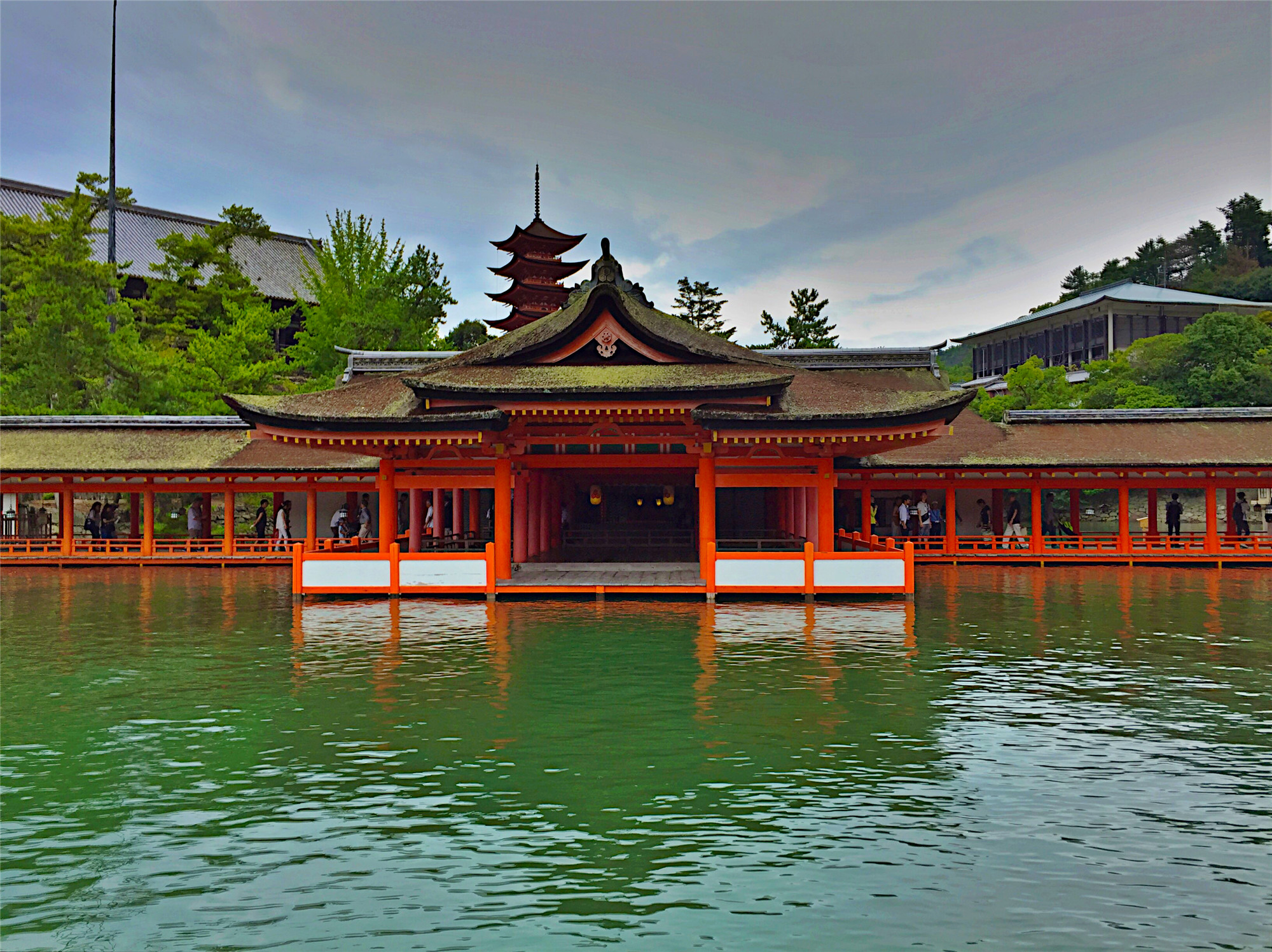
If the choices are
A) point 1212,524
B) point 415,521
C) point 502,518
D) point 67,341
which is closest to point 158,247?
point 67,341

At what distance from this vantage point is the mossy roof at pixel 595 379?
22047mm

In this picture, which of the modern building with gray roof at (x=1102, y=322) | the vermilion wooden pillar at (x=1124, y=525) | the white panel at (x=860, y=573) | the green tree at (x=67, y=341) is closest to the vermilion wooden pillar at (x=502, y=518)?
the white panel at (x=860, y=573)

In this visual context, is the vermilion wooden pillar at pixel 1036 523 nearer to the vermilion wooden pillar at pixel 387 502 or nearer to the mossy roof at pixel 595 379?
the mossy roof at pixel 595 379

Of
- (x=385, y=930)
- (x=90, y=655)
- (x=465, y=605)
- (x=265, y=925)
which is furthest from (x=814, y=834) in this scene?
(x=465, y=605)

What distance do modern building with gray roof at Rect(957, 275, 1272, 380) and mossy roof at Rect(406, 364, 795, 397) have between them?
183 feet

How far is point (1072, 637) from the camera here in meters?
17.7

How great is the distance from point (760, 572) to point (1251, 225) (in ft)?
303

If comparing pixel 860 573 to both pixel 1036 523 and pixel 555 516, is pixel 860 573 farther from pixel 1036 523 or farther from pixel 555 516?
pixel 555 516

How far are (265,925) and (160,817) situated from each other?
2627 millimetres

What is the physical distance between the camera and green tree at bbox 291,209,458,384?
49.3 m

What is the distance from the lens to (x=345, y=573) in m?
22.8

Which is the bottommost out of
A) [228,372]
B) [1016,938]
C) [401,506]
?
[1016,938]

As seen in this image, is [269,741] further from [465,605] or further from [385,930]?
[465,605]

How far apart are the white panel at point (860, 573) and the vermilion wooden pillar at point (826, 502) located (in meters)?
1.12
